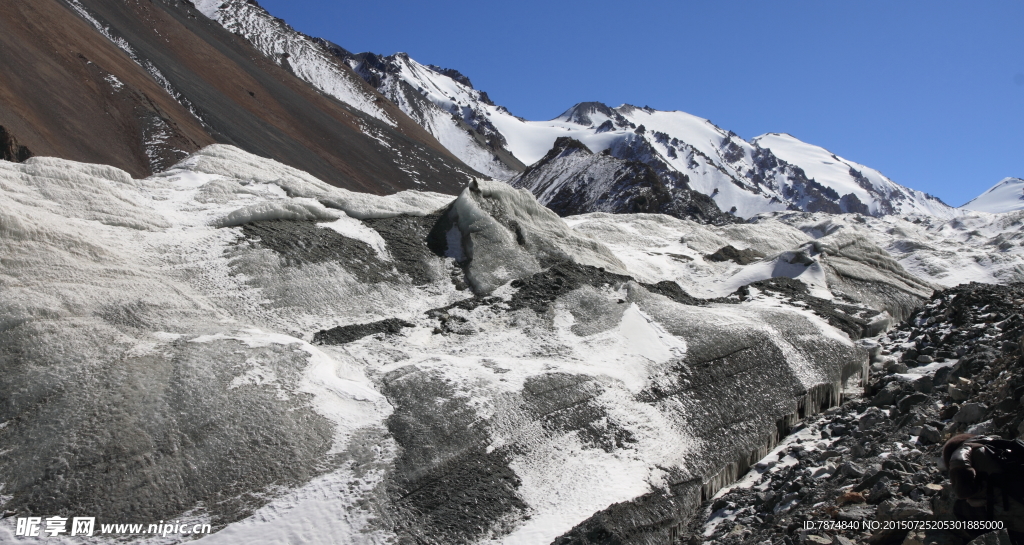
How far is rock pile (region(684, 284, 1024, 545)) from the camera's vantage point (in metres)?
7.86

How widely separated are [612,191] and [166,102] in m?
38.5

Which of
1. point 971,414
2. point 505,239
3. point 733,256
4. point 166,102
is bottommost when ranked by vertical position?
point 971,414

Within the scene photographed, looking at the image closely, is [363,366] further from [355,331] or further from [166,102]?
[166,102]

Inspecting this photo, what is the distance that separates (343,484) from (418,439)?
132 centimetres

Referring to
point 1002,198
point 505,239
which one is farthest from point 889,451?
point 1002,198

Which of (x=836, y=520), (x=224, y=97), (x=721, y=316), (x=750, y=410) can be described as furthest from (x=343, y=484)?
(x=224, y=97)

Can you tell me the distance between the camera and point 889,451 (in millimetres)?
9766

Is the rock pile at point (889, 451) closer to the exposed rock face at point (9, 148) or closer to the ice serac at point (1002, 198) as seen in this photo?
the exposed rock face at point (9, 148)

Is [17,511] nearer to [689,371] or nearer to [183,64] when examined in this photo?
[689,371]

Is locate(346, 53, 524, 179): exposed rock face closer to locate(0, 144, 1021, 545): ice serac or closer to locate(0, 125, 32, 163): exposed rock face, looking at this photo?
locate(0, 125, 32, 163): exposed rock face

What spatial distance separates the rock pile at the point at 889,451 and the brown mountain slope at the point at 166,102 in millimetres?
36330

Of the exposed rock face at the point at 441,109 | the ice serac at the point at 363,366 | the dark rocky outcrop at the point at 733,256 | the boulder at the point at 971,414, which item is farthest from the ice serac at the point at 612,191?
the boulder at the point at 971,414

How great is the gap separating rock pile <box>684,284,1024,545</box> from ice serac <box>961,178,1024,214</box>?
443 feet

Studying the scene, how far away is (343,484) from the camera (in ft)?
29.9
